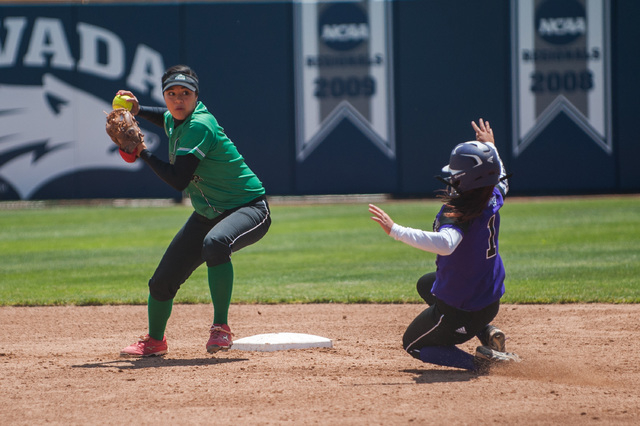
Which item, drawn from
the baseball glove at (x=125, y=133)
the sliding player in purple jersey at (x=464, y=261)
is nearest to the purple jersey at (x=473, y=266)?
the sliding player in purple jersey at (x=464, y=261)

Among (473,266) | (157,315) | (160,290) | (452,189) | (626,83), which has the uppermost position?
(626,83)

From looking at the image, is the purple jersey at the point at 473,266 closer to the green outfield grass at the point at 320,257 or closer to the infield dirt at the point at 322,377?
the infield dirt at the point at 322,377

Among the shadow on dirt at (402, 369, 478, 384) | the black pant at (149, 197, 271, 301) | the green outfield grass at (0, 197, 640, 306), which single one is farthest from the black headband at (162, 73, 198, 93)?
the green outfield grass at (0, 197, 640, 306)

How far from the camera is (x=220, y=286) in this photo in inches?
198

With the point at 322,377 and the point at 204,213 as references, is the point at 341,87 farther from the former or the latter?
the point at 322,377

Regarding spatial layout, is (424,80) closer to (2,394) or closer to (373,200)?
(373,200)

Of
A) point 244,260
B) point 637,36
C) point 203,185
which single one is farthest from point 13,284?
point 637,36

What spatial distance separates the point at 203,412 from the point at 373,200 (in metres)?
14.6

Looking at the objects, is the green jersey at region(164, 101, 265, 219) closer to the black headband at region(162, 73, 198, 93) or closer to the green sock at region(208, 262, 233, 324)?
the black headband at region(162, 73, 198, 93)

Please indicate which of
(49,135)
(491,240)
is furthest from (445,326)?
(49,135)

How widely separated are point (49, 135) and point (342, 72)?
6510 mm

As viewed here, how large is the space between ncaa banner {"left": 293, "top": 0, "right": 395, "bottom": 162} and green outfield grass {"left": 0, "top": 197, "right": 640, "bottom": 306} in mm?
2419

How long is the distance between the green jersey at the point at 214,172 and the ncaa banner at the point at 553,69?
13.7m

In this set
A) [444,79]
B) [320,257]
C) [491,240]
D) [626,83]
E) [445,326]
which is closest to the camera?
[491,240]
